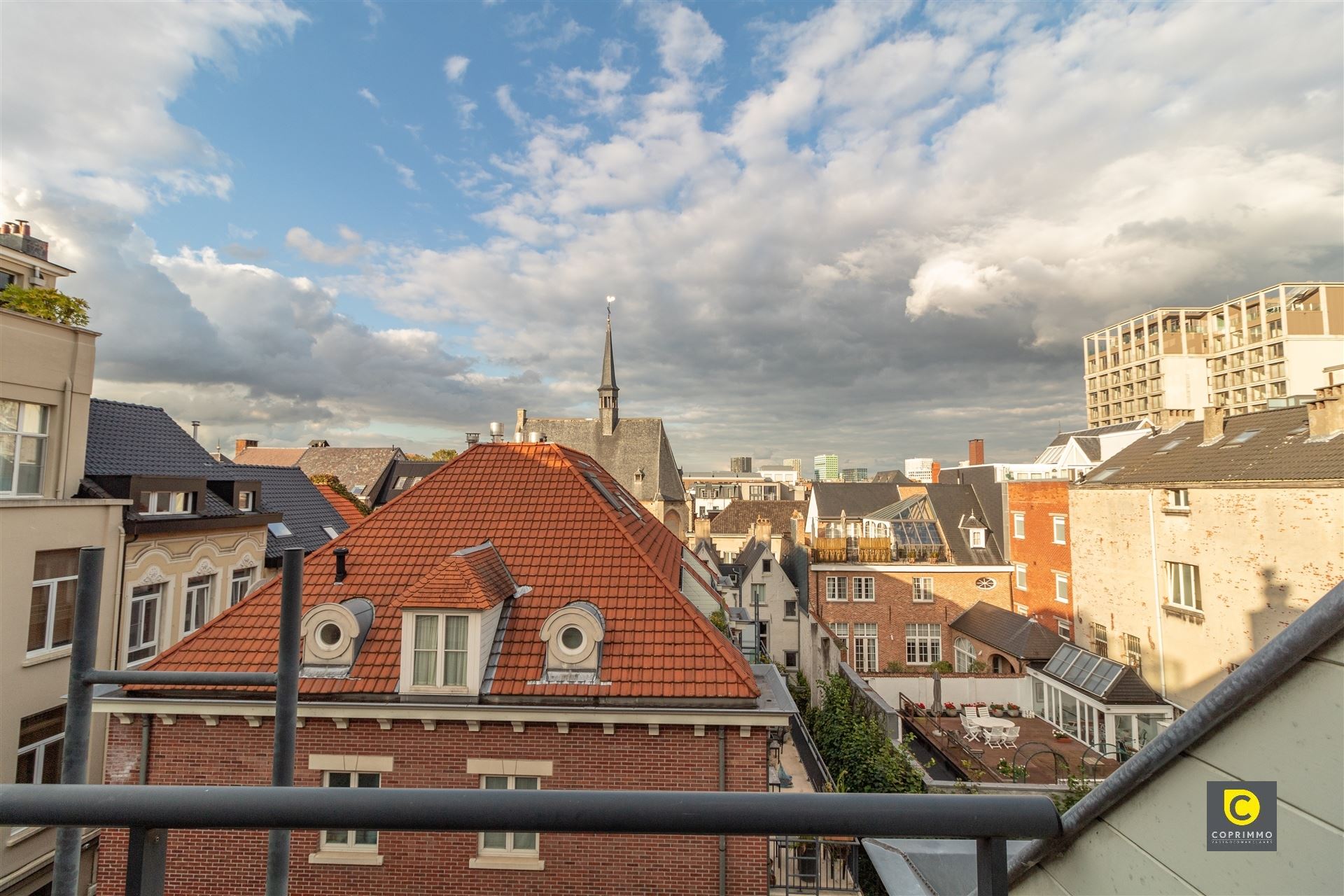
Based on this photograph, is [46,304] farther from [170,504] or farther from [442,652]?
[442,652]

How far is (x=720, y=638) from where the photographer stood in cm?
974

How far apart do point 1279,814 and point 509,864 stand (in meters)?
9.63

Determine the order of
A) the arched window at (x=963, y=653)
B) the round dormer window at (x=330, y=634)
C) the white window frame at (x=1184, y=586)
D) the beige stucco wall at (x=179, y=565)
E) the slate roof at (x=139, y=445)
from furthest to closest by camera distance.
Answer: the arched window at (x=963, y=653) < the white window frame at (x=1184, y=586) < the slate roof at (x=139, y=445) < the beige stucco wall at (x=179, y=565) < the round dormer window at (x=330, y=634)

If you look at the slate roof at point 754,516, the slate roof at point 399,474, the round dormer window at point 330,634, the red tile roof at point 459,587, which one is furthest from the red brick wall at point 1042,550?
the slate roof at point 399,474

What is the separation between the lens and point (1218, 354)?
74000 millimetres

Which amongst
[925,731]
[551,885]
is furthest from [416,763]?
[925,731]

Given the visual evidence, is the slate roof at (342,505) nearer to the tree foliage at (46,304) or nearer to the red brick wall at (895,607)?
the tree foliage at (46,304)

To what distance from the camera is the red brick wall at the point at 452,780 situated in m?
8.42

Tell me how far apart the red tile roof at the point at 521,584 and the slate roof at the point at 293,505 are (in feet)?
32.2

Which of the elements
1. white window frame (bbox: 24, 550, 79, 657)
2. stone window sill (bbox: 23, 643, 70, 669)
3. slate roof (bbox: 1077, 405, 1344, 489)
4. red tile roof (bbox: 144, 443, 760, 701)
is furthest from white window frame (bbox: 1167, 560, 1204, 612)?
stone window sill (bbox: 23, 643, 70, 669)

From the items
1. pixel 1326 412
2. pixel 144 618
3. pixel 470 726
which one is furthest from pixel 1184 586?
pixel 144 618

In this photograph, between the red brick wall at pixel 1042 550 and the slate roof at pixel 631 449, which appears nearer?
the red brick wall at pixel 1042 550

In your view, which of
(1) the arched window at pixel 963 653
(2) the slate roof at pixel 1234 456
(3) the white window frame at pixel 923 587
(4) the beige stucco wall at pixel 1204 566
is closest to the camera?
(4) the beige stucco wall at pixel 1204 566

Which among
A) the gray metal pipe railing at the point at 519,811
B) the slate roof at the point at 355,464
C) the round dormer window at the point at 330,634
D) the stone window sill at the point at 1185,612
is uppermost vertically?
the slate roof at the point at 355,464
